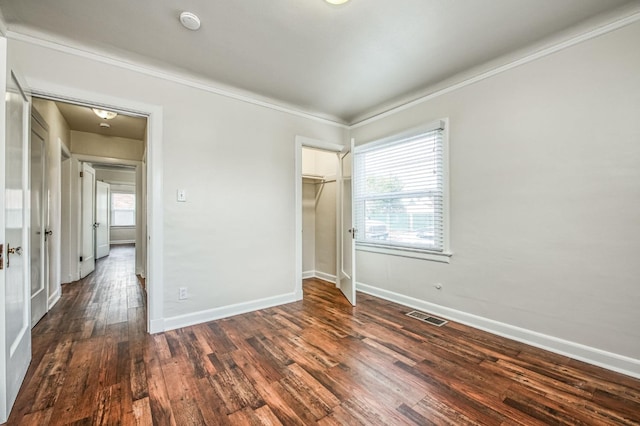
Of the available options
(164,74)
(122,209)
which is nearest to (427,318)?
(164,74)

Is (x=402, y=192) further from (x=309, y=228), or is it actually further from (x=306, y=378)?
(x=306, y=378)

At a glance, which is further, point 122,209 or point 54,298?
point 122,209

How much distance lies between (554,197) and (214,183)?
3.22 metres

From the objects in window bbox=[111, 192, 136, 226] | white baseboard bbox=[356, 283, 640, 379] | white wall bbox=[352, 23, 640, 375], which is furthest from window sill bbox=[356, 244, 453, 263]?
window bbox=[111, 192, 136, 226]

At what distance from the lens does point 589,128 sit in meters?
2.15

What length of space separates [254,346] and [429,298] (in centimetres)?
202

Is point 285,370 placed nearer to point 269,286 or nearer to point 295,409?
point 295,409

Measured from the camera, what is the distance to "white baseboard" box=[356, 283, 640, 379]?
200 cm

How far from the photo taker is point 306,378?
1.92 metres

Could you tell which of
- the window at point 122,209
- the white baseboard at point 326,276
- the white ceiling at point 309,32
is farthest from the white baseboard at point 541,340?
the window at point 122,209

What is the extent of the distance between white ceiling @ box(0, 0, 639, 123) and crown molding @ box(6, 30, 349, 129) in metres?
0.05

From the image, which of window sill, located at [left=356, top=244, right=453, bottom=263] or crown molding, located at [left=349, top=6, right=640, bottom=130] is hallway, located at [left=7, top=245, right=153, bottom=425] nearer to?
window sill, located at [left=356, top=244, right=453, bottom=263]

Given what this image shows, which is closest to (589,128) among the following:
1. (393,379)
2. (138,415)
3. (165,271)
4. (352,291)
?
(393,379)

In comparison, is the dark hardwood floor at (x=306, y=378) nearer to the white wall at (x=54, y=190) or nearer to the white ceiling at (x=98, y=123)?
the white wall at (x=54, y=190)
